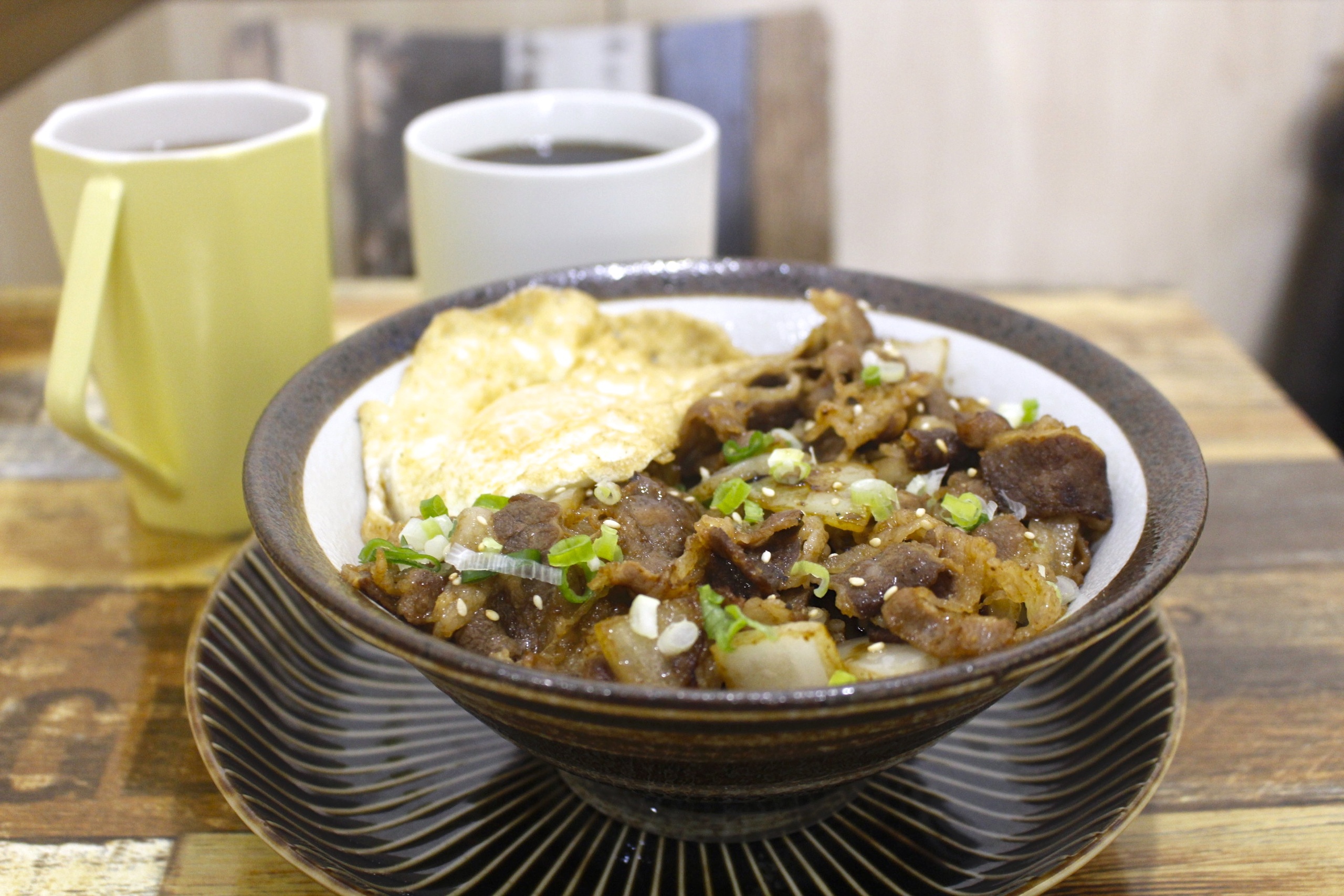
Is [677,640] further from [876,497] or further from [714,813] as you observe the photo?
[876,497]

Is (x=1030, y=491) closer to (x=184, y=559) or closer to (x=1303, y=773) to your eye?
(x=1303, y=773)

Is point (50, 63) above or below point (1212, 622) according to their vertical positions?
above

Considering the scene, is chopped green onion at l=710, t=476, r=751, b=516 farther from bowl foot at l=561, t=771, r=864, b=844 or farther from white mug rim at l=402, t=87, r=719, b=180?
white mug rim at l=402, t=87, r=719, b=180

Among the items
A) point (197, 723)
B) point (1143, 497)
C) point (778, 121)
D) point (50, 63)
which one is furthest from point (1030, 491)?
point (50, 63)

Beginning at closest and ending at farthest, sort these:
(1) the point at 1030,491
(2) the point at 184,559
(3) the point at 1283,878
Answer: (3) the point at 1283,878
(1) the point at 1030,491
(2) the point at 184,559

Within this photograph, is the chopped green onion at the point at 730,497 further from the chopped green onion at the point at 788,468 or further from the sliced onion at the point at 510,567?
the sliced onion at the point at 510,567

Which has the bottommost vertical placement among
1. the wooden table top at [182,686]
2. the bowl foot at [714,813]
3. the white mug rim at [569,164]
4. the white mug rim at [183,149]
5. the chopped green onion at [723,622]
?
the wooden table top at [182,686]

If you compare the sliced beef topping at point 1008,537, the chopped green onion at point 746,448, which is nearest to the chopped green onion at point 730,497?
the chopped green onion at point 746,448
